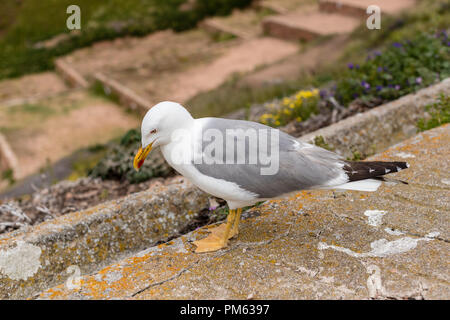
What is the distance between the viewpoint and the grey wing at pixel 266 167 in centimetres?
246

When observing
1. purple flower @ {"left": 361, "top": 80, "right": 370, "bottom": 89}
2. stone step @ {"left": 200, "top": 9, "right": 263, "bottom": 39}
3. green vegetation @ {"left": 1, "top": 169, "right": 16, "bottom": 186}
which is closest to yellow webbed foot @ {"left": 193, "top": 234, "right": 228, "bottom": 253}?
purple flower @ {"left": 361, "top": 80, "right": 370, "bottom": 89}

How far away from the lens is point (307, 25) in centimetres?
1350

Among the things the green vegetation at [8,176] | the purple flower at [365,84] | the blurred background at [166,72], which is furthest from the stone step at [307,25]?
the green vegetation at [8,176]

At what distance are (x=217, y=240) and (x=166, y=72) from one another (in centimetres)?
1011

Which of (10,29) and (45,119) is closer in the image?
(45,119)

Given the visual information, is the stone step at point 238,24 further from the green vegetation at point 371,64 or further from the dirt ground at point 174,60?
the green vegetation at point 371,64

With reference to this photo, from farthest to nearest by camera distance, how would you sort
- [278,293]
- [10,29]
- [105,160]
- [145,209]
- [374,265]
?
[10,29]
[105,160]
[145,209]
[374,265]
[278,293]

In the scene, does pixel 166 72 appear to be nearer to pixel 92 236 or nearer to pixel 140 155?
pixel 92 236

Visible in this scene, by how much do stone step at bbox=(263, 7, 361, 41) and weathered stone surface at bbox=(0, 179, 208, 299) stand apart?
1043 cm

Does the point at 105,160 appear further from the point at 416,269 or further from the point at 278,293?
the point at 416,269

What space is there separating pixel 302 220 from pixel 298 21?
39.8ft

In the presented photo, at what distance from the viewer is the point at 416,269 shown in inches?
92.0

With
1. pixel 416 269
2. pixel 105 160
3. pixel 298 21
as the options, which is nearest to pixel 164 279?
pixel 416 269

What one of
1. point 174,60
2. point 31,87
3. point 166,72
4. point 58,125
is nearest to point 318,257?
point 58,125
